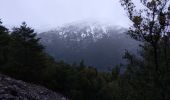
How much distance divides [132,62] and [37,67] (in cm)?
4388

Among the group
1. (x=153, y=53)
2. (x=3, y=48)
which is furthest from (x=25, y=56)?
(x=153, y=53)

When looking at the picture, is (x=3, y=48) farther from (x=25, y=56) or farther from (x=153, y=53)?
(x=153, y=53)

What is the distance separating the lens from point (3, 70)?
67.8 m

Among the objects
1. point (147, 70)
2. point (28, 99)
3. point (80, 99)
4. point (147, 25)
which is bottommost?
point (80, 99)

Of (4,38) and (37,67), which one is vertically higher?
(4,38)

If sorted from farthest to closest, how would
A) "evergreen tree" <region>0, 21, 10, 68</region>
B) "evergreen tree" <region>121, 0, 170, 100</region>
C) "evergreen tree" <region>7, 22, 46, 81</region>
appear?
"evergreen tree" <region>0, 21, 10, 68</region> → "evergreen tree" <region>7, 22, 46, 81</region> → "evergreen tree" <region>121, 0, 170, 100</region>

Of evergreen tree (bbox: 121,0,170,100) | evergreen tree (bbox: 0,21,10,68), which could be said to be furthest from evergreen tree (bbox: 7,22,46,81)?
evergreen tree (bbox: 121,0,170,100)

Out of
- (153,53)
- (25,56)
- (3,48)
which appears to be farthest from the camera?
(3,48)

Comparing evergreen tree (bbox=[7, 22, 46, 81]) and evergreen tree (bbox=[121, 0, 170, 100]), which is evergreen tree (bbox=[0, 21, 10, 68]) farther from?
evergreen tree (bbox=[121, 0, 170, 100])

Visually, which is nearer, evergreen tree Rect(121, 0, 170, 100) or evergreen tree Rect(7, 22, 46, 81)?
evergreen tree Rect(121, 0, 170, 100)

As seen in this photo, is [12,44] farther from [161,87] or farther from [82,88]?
[161,87]

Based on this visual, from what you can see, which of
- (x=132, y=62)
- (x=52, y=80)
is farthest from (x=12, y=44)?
(x=132, y=62)

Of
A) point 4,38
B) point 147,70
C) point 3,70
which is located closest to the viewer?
point 147,70

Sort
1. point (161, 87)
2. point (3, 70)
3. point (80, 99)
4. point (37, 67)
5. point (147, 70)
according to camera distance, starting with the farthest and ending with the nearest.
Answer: point (80, 99) < point (37, 67) < point (3, 70) < point (147, 70) < point (161, 87)
